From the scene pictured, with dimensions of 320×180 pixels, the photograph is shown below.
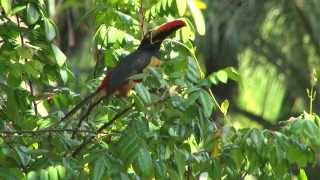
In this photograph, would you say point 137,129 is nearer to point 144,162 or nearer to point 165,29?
point 144,162

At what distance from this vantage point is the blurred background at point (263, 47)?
10430 mm

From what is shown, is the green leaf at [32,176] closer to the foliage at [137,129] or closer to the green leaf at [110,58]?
the foliage at [137,129]

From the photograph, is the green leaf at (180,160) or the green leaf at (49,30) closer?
the green leaf at (180,160)

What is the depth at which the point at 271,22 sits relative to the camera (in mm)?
11133

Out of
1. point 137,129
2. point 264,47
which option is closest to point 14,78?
point 137,129

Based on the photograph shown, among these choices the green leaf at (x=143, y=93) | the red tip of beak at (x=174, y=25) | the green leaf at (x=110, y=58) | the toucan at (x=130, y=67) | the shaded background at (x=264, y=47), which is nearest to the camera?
the green leaf at (x=143, y=93)

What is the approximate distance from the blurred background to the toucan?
6.53 metres

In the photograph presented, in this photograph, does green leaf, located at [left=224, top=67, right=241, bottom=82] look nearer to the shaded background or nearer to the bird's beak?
the bird's beak

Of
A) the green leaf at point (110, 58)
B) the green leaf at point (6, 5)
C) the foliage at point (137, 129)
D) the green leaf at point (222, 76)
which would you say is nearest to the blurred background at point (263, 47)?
the green leaf at point (110, 58)

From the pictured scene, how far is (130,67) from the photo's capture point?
3059 mm

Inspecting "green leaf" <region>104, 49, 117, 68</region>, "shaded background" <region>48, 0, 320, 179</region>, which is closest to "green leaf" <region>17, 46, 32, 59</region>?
"green leaf" <region>104, 49, 117, 68</region>

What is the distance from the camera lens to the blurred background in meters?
10.4

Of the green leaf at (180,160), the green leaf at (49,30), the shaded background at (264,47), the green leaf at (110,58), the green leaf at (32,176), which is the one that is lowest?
the shaded background at (264,47)

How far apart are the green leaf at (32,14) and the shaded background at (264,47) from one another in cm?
664
